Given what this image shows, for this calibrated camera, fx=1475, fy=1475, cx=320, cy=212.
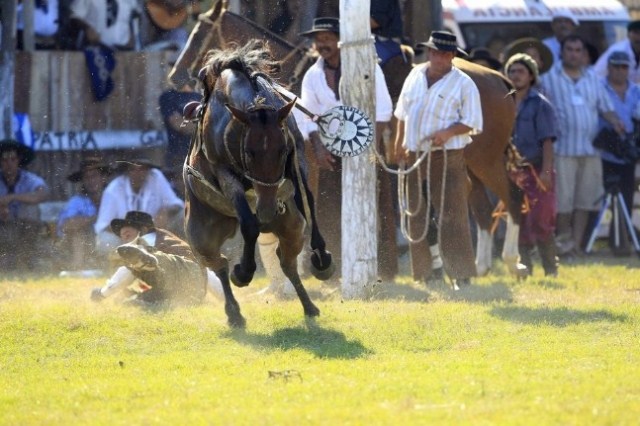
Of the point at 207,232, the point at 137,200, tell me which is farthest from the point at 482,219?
the point at 207,232

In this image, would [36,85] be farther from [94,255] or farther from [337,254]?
[337,254]

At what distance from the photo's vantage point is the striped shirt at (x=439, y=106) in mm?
12961

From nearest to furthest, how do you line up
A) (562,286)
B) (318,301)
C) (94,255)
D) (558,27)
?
1. (318,301)
2. (562,286)
3. (94,255)
4. (558,27)

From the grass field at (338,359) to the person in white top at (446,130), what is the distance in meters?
0.47

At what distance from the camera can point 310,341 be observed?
10242 millimetres

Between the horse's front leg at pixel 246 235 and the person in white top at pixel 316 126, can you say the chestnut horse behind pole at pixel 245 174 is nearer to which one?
the horse's front leg at pixel 246 235

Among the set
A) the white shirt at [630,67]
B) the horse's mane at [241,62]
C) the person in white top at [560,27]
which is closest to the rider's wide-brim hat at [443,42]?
the horse's mane at [241,62]

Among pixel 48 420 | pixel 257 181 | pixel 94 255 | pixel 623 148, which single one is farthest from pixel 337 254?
pixel 48 420

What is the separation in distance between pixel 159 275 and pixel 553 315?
332 cm

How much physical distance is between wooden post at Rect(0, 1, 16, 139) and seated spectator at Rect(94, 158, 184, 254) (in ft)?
6.60

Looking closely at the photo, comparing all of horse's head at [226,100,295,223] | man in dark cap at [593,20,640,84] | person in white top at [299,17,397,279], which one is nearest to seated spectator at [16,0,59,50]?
person in white top at [299,17,397,279]

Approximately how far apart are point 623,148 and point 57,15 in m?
6.80

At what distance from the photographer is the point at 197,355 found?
391 inches

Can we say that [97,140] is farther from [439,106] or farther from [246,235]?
[246,235]
